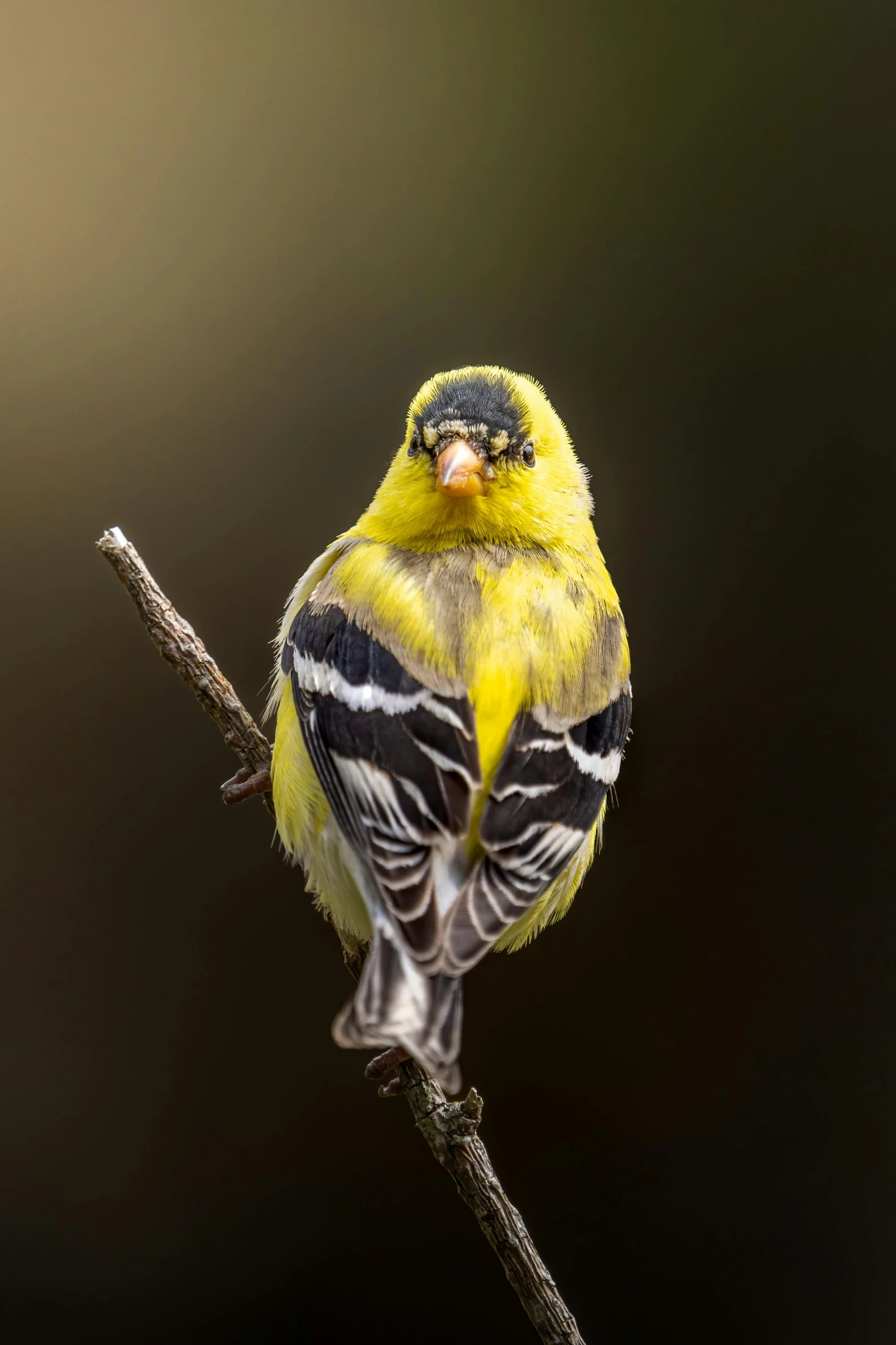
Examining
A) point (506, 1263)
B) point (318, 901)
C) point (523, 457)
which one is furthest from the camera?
point (523, 457)

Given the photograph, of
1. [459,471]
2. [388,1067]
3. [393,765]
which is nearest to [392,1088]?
[388,1067]

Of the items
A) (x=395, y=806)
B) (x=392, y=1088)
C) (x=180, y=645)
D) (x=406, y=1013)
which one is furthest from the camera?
(x=180, y=645)

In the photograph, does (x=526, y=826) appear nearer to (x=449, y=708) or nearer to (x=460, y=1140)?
(x=449, y=708)

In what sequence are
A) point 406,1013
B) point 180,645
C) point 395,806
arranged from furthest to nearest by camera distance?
point 180,645
point 395,806
point 406,1013

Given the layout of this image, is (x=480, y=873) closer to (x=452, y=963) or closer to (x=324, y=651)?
(x=452, y=963)

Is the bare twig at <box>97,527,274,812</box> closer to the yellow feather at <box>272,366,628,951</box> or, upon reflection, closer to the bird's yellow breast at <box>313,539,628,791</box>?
the yellow feather at <box>272,366,628,951</box>

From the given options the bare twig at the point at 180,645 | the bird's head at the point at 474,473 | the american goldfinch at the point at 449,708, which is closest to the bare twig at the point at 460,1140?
the bare twig at the point at 180,645

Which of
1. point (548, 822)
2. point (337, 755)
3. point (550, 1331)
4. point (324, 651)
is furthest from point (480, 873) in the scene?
point (550, 1331)
